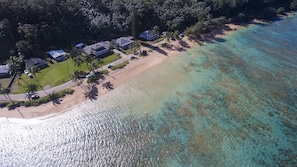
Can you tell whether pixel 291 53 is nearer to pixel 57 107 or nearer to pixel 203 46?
pixel 203 46

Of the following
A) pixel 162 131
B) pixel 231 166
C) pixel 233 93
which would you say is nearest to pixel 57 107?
pixel 162 131

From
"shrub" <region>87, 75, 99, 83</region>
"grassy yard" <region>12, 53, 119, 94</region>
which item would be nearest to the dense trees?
"grassy yard" <region>12, 53, 119, 94</region>

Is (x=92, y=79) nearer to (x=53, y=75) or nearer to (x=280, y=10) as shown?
(x=53, y=75)

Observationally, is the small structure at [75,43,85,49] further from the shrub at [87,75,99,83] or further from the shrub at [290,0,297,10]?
the shrub at [290,0,297,10]

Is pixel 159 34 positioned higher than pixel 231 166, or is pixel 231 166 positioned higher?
pixel 159 34

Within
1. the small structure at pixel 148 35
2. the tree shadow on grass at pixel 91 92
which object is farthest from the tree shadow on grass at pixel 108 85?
the small structure at pixel 148 35

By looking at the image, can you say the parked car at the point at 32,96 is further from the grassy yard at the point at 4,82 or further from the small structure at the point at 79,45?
the small structure at the point at 79,45
